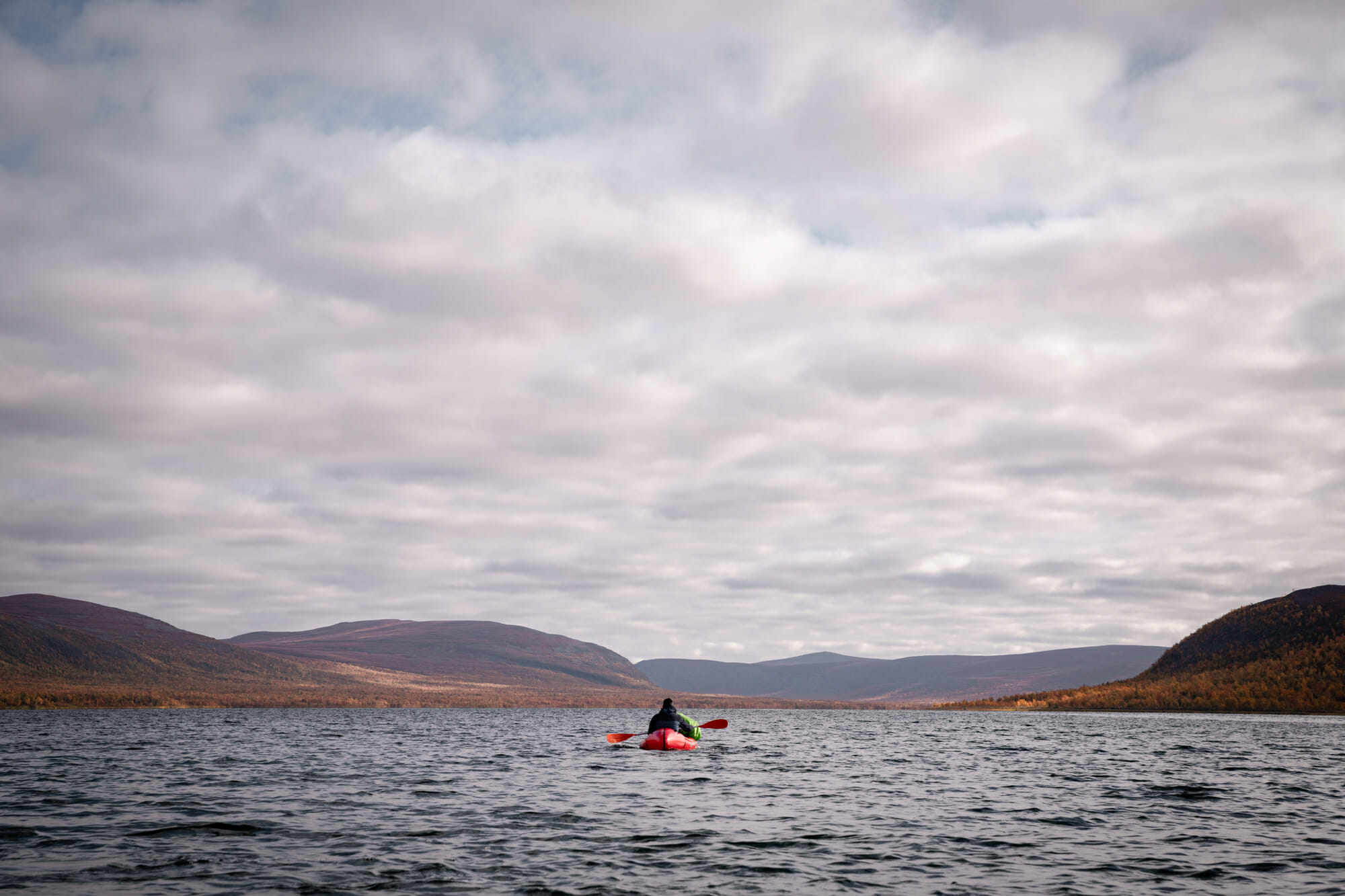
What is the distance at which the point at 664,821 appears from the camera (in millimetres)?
27547

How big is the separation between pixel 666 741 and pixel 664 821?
30.6 meters

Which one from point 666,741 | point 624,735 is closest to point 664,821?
point 666,741

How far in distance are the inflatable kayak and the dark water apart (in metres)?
0.91

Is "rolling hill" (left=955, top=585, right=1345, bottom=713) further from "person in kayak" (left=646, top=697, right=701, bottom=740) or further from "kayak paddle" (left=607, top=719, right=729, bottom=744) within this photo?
"person in kayak" (left=646, top=697, right=701, bottom=740)

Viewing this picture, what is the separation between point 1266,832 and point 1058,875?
9.98 metres

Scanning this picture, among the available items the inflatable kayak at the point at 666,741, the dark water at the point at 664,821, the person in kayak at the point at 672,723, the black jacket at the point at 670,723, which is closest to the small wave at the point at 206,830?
the dark water at the point at 664,821

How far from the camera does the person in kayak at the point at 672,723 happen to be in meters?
59.2

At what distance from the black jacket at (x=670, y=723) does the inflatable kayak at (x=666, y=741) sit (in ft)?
1.30

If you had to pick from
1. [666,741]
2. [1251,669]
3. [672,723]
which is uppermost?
[1251,669]

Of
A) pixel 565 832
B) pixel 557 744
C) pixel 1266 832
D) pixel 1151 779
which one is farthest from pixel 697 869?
pixel 557 744

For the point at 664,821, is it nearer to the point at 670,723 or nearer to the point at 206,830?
the point at 206,830

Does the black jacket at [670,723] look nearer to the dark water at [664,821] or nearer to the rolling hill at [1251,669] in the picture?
the dark water at [664,821]

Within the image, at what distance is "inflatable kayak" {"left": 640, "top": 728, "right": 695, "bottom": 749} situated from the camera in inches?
2253

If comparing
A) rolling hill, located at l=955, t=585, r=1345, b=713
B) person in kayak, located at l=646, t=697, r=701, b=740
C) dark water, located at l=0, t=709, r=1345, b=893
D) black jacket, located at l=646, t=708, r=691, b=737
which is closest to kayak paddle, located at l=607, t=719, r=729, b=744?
person in kayak, located at l=646, t=697, r=701, b=740
